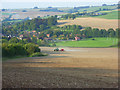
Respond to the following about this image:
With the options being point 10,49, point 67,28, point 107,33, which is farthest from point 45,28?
point 10,49

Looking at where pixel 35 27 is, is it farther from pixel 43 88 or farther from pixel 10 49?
pixel 43 88

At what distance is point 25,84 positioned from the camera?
27.4 ft

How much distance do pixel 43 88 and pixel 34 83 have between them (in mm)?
737

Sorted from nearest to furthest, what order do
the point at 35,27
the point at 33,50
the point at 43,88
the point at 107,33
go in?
1. the point at 43,88
2. the point at 33,50
3. the point at 107,33
4. the point at 35,27

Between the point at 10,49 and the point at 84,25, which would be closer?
the point at 10,49

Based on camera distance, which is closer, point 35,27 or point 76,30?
point 76,30

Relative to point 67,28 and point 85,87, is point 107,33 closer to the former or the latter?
point 67,28

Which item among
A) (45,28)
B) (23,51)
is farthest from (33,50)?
(45,28)

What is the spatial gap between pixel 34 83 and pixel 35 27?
79955mm

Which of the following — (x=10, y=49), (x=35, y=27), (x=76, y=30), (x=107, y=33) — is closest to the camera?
(x=10, y=49)

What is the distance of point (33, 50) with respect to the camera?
3078cm

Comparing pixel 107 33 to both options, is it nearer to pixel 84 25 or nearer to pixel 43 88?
pixel 84 25

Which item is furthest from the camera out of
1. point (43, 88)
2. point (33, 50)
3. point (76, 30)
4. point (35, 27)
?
point (35, 27)

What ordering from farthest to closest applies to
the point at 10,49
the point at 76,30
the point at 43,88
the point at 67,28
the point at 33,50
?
the point at 67,28 < the point at 76,30 < the point at 33,50 < the point at 10,49 < the point at 43,88
